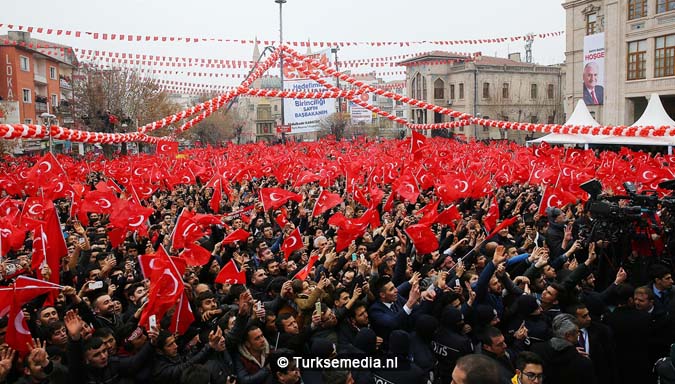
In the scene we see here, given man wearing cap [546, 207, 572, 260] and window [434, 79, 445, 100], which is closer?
man wearing cap [546, 207, 572, 260]

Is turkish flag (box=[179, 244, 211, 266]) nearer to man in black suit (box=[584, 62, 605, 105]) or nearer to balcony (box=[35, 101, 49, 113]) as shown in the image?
man in black suit (box=[584, 62, 605, 105])

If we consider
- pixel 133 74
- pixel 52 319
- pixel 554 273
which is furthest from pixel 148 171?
pixel 133 74

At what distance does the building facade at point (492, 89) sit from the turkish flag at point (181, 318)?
5269cm

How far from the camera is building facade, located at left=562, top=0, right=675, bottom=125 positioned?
100 ft

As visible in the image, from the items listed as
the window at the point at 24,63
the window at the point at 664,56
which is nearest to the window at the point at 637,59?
the window at the point at 664,56

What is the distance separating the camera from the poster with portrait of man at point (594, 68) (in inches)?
1344

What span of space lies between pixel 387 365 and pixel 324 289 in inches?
53.7

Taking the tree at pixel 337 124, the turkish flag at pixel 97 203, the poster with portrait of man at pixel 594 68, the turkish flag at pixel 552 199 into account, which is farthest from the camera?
the tree at pixel 337 124

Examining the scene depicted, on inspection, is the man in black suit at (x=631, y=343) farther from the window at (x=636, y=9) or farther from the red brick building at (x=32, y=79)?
the red brick building at (x=32, y=79)

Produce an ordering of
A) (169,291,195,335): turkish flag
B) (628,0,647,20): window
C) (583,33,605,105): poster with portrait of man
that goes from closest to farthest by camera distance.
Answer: (169,291,195,335): turkish flag → (628,0,647,20): window → (583,33,605,105): poster with portrait of man

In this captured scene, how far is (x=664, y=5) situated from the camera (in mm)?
30250

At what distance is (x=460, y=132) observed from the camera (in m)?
57.2

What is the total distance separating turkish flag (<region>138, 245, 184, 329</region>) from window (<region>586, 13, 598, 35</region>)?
124 feet

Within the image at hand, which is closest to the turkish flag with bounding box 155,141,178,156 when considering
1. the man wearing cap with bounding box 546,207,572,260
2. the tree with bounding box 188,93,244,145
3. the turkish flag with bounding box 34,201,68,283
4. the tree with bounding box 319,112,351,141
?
the turkish flag with bounding box 34,201,68,283
